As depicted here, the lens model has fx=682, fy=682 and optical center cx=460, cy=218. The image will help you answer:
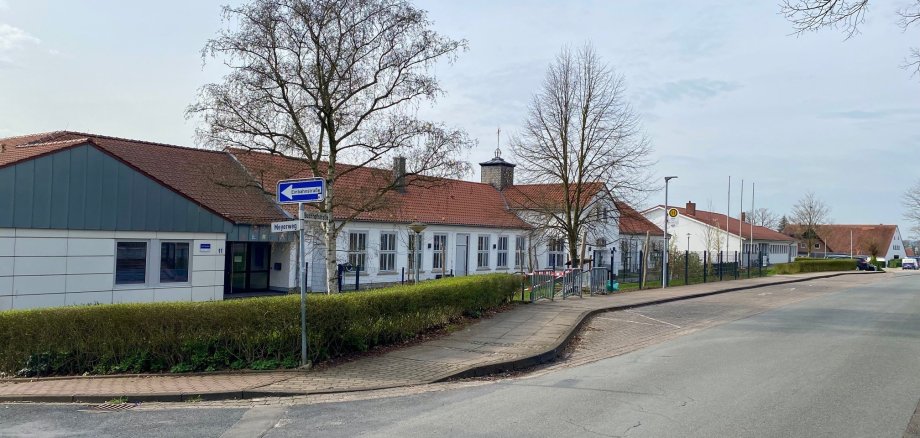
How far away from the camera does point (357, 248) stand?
91.7ft

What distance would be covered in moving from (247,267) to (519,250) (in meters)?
16.8

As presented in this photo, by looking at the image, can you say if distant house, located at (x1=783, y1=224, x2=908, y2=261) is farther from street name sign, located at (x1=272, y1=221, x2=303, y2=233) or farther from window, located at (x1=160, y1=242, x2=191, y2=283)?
street name sign, located at (x1=272, y1=221, x2=303, y2=233)

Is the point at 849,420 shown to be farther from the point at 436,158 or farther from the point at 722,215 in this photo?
the point at 722,215

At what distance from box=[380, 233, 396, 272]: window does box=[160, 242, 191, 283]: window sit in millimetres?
10074

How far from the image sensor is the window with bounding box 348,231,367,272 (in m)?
27.6

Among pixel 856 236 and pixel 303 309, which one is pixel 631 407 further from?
pixel 856 236

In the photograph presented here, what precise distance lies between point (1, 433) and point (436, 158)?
10394 millimetres

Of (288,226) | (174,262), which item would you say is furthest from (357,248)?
(288,226)

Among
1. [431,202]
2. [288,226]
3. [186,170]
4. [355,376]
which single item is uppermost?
[186,170]

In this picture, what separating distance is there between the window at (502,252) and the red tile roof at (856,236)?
233 ft

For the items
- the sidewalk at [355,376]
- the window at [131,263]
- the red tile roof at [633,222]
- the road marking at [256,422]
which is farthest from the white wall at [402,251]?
the road marking at [256,422]

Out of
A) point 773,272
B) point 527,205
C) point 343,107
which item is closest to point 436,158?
point 343,107

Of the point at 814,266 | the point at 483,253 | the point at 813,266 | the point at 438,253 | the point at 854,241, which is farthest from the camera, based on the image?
Answer: the point at 854,241

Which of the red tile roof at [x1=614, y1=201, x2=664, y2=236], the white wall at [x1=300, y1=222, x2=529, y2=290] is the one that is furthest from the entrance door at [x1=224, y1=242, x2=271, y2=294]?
the red tile roof at [x1=614, y1=201, x2=664, y2=236]
